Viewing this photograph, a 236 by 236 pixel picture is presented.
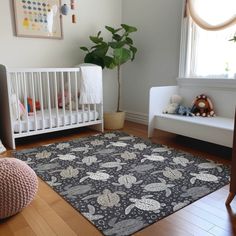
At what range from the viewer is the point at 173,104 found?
2.93m

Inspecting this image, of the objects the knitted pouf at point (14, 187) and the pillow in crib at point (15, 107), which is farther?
the pillow in crib at point (15, 107)

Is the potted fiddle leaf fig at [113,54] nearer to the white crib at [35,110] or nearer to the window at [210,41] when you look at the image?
the white crib at [35,110]

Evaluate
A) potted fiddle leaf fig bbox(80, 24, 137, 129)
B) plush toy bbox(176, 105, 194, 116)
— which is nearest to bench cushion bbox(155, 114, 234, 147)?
plush toy bbox(176, 105, 194, 116)

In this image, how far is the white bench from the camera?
2.24 meters

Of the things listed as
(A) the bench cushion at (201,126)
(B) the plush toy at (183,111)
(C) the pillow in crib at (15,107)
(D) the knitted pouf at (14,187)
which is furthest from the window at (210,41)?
(D) the knitted pouf at (14,187)

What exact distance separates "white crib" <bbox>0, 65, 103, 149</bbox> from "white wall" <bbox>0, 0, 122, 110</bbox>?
0.24 m

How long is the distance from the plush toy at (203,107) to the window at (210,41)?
29cm

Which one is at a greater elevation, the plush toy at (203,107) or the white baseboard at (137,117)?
the plush toy at (203,107)

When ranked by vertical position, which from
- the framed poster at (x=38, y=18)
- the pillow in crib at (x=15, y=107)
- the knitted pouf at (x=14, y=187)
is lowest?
the knitted pouf at (x=14, y=187)

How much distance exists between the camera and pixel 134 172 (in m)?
1.95

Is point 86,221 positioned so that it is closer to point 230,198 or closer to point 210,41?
point 230,198

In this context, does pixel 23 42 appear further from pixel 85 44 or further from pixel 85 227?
pixel 85 227

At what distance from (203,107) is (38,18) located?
2.33 meters

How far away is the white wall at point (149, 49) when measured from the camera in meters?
3.10
